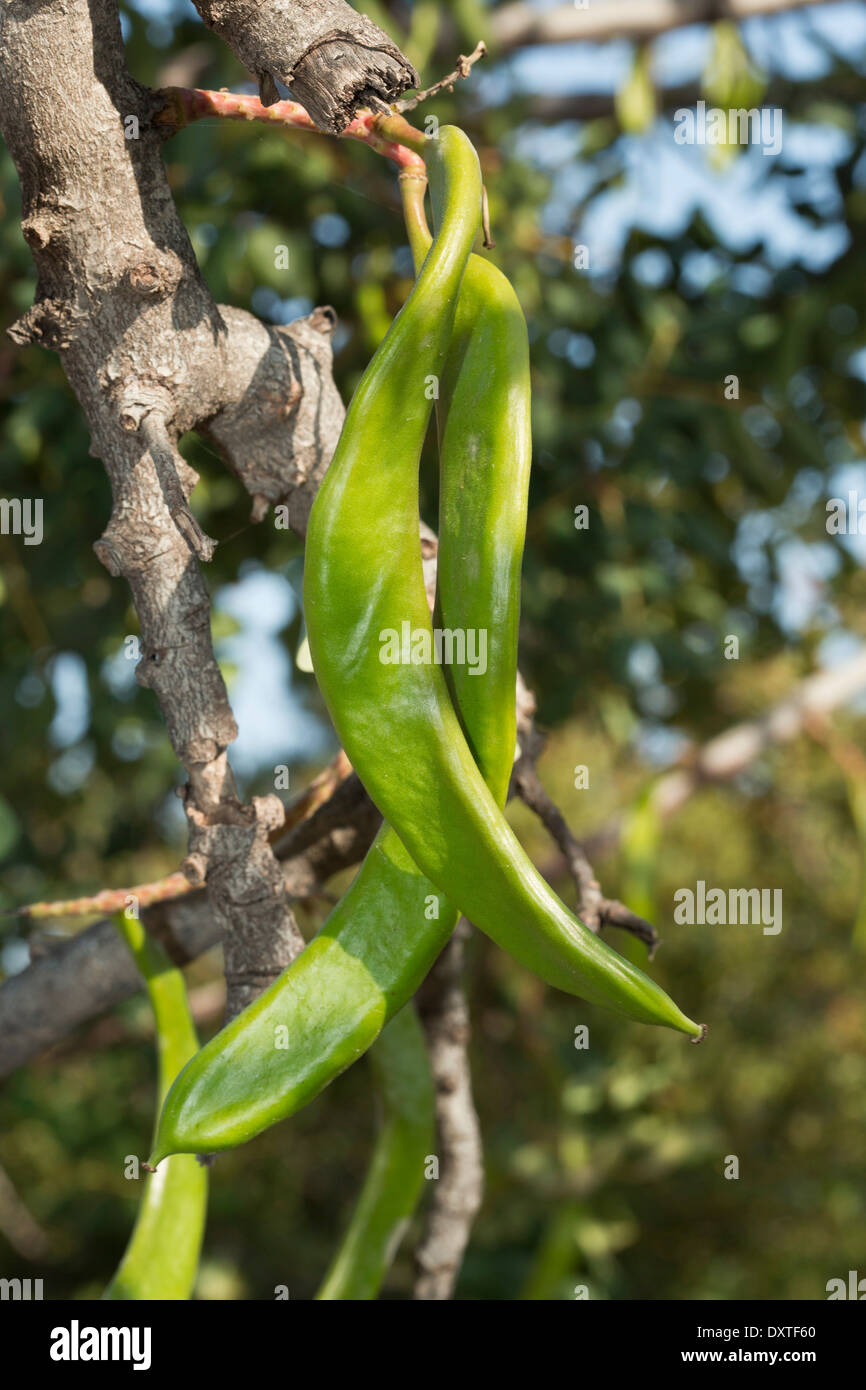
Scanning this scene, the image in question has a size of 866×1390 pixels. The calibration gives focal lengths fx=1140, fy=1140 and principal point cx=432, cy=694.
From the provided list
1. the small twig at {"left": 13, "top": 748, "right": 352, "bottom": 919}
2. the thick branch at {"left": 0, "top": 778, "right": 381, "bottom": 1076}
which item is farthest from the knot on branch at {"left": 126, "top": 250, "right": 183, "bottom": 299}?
the thick branch at {"left": 0, "top": 778, "right": 381, "bottom": 1076}

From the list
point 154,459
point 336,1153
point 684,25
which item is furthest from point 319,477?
point 336,1153

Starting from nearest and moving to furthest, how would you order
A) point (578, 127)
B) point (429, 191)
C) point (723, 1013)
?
point (429, 191) < point (578, 127) < point (723, 1013)

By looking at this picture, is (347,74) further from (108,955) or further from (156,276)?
(108,955)

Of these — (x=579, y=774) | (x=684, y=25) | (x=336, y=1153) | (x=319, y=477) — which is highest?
(x=684, y=25)

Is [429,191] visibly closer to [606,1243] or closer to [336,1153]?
[606,1243]

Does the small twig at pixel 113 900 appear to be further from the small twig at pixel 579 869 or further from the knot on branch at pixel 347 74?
the knot on branch at pixel 347 74

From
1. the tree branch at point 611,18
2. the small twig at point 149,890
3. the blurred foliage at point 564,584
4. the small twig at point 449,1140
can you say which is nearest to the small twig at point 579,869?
the small twig at point 149,890

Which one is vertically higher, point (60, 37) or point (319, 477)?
point (60, 37)
